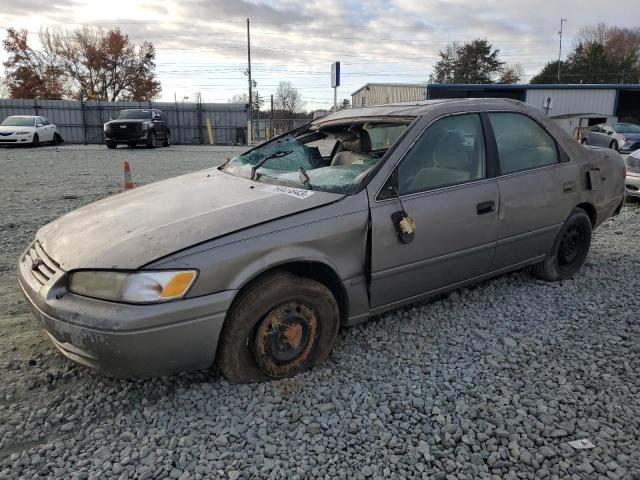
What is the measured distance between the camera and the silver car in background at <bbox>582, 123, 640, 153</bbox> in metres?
19.3

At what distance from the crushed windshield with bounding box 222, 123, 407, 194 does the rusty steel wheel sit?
2.53 feet

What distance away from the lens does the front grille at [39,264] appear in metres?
2.54

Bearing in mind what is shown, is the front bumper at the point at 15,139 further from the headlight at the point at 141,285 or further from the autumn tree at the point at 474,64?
the autumn tree at the point at 474,64

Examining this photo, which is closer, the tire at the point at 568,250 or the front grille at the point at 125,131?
the tire at the point at 568,250

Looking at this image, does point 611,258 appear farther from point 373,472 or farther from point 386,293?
point 373,472

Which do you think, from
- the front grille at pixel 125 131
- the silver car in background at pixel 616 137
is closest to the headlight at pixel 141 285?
the front grille at pixel 125 131

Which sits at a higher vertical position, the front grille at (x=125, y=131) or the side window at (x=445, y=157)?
the front grille at (x=125, y=131)

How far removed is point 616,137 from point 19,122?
2460 centimetres

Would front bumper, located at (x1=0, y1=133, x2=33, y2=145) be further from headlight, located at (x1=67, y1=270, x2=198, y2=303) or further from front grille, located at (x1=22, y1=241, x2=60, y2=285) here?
headlight, located at (x1=67, y1=270, x2=198, y2=303)

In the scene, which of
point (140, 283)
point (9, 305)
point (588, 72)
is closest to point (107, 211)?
point (140, 283)

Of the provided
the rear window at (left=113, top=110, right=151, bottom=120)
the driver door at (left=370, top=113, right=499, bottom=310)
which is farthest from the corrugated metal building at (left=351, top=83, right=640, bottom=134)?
the driver door at (left=370, top=113, right=499, bottom=310)

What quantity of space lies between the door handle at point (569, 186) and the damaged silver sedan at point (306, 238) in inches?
0.6

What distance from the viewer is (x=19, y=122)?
21.1m

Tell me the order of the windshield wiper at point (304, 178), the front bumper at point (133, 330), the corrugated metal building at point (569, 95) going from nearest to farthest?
the front bumper at point (133, 330) < the windshield wiper at point (304, 178) < the corrugated metal building at point (569, 95)
